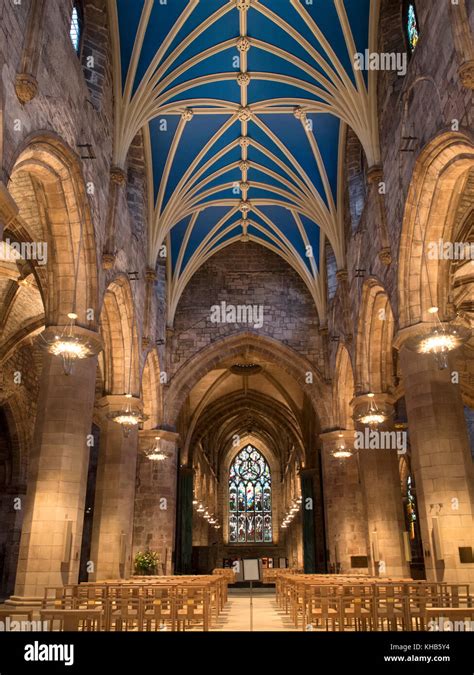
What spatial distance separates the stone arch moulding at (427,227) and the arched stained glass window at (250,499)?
115ft

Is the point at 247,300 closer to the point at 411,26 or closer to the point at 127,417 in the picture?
the point at 127,417

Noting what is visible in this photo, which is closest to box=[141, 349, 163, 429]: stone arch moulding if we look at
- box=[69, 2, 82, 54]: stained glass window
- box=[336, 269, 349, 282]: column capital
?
box=[336, 269, 349, 282]: column capital

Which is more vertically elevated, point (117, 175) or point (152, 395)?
point (117, 175)

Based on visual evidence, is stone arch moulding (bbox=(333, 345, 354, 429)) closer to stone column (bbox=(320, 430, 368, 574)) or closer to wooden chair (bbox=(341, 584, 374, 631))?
stone column (bbox=(320, 430, 368, 574))

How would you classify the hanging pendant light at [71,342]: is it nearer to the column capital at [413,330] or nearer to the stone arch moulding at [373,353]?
the column capital at [413,330]

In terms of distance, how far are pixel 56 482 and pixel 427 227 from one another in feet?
28.9

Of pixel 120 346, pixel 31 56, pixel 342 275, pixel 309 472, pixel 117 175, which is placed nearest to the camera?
pixel 31 56

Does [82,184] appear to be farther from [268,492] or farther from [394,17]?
[268,492]

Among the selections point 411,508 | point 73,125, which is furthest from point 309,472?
point 73,125

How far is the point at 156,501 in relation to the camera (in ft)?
73.8

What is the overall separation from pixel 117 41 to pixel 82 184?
5456 mm

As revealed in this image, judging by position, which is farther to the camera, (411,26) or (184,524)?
(184,524)

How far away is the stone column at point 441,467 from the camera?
10578 millimetres

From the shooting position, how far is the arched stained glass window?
4425cm
